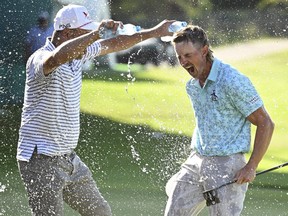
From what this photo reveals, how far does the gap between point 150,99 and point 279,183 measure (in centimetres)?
675

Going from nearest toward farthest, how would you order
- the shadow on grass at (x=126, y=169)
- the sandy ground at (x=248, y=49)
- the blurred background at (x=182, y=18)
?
the shadow on grass at (x=126, y=169), the blurred background at (x=182, y=18), the sandy ground at (x=248, y=49)

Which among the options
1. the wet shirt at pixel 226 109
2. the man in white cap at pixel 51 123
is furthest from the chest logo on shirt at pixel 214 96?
the man in white cap at pixel 51 123

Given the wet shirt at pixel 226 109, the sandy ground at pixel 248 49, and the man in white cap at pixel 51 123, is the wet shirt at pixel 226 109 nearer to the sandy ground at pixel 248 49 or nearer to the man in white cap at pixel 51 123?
the man in white cap at pixel 51 123

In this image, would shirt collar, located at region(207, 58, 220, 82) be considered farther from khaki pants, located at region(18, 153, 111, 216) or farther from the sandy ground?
the sandy ground

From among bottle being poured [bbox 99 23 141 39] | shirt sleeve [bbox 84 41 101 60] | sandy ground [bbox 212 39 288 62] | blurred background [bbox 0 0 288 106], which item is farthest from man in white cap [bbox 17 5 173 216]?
sandy ground [bbox 212 39 288 62]

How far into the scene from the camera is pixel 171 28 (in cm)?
672

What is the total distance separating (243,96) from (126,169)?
6.37m

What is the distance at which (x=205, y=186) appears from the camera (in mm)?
6145

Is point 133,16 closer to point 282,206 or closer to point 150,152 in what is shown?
point 150,152

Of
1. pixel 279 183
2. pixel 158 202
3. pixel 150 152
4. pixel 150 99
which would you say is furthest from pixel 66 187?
pixel 150 99

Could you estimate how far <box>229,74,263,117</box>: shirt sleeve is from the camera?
19.6ft

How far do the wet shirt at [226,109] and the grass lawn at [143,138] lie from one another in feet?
9.68

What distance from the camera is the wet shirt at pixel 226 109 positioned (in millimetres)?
5996

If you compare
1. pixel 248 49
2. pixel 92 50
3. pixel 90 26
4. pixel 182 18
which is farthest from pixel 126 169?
pixel 248 49
